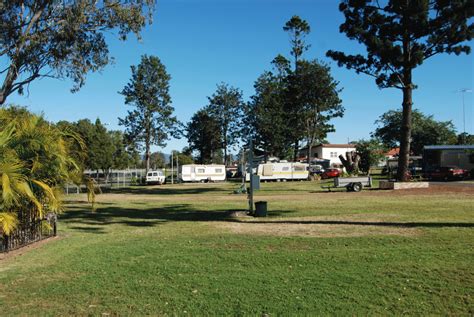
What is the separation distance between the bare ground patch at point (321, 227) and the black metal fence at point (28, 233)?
461cm

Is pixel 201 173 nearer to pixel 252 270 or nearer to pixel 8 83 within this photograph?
pixel 8 83

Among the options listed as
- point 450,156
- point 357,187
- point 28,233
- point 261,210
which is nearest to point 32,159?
point 28,233

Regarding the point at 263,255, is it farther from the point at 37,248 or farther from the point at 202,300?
the point at 37,248

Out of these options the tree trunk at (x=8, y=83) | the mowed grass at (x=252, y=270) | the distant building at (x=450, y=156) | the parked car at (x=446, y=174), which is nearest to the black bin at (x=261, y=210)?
the mowed grass at (x=252, y=270)

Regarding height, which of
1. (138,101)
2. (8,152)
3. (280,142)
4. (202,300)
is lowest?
(202,300)

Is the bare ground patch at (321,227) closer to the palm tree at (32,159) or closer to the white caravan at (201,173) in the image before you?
the palm tree at (32,159)

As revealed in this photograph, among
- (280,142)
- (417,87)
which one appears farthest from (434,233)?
(280,142)

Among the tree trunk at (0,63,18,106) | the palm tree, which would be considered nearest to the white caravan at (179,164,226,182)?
the tree trunk at (0,63,18,106)

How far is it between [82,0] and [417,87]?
20549mm

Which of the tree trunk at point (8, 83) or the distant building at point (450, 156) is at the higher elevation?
the tree trunk at point (8, 83)

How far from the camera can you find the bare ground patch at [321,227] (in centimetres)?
1016

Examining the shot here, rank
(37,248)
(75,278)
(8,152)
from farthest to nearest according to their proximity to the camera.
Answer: (37,248), (8,152), (75,278)

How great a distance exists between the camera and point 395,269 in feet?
21.6

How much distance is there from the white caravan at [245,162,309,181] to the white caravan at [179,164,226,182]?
24.1 feet
